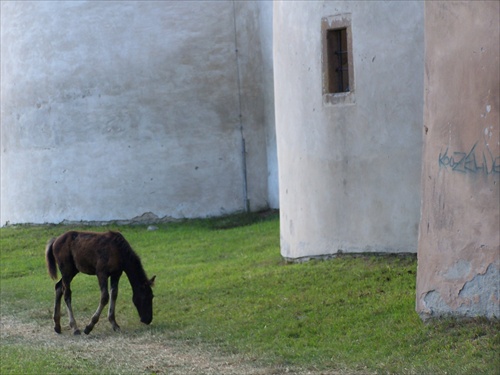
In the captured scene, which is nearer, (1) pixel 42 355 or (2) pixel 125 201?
(1) pixel 42 355

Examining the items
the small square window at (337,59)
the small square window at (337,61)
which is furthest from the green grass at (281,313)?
the small square window at (337,61)

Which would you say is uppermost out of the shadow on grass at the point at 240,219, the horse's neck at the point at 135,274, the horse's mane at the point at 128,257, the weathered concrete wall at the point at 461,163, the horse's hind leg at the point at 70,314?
the weathered concrete wall at the point at 461,163

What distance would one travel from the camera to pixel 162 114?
24.0 m

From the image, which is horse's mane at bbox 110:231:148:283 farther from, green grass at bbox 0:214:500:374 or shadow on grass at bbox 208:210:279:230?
shadow on grass at bbox 208:210:279:230

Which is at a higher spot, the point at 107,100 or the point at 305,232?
the point at 107,100

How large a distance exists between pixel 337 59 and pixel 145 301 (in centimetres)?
515

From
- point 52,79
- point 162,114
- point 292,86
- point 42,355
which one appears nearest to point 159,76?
point 162,114

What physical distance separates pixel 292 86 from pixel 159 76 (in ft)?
28.4

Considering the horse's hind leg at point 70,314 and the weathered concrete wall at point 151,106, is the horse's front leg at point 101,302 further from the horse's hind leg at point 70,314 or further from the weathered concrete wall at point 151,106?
the weathered concrete wall at point 151,106

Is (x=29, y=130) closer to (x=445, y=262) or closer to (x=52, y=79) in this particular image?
(x=52, y=79)

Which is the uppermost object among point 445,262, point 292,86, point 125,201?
point 292,86

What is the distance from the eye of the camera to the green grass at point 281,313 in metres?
9.88

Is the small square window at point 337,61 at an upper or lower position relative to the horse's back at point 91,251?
upper

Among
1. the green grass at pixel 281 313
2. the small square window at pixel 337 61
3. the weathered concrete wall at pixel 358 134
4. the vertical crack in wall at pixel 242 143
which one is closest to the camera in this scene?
the green grass at pixel 281 313
